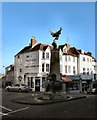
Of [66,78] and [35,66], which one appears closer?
[35,66]

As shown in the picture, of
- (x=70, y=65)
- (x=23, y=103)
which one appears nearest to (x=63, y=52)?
(x=70, y=65)

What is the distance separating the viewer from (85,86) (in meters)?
54.0

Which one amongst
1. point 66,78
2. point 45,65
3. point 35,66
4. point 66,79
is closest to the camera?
point 45,65

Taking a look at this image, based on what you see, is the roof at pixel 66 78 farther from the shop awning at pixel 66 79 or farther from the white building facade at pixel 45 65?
the white building facade at pixel 45 65

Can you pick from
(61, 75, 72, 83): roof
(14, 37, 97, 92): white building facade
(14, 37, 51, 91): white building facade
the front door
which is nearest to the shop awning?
(61, 75, 72, 83): roof

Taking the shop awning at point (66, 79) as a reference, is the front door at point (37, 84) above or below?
below

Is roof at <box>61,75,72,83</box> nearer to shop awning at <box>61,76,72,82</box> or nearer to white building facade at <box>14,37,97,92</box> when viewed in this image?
shop awning at <box>61,76,72,82</box>

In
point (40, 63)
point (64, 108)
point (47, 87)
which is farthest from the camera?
point (40, 63)

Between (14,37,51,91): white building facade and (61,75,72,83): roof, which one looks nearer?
(14,37,51,91): white building facade

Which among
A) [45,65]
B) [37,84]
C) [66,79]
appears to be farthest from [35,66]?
[66,79]

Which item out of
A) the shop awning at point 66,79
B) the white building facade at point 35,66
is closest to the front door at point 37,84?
the white building facade at point 35,66

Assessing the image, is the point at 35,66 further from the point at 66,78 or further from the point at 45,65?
the point at 66,78

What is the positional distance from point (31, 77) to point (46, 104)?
109 ft

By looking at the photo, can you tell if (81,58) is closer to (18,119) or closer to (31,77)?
(31,77)
